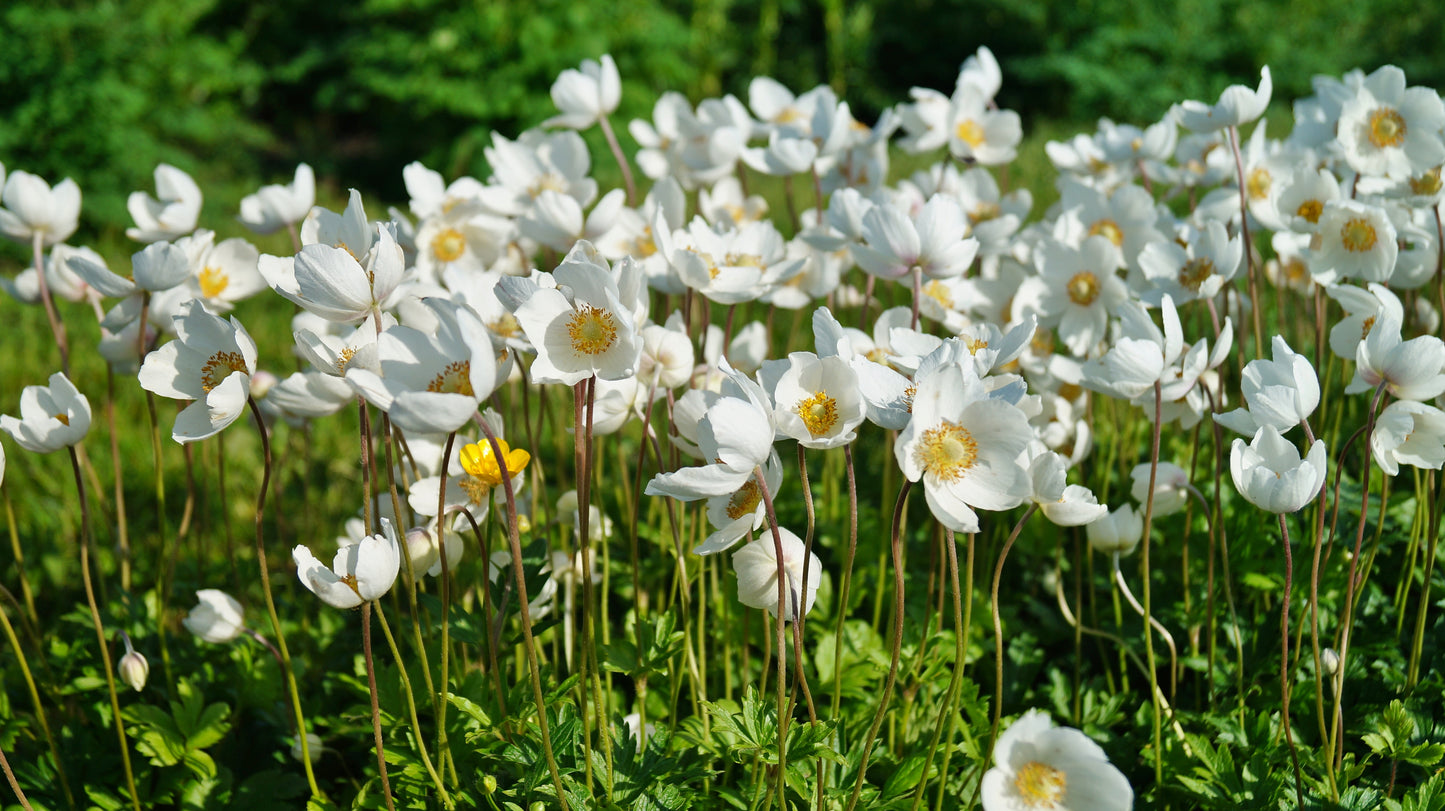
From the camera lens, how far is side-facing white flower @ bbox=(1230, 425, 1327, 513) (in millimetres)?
1171

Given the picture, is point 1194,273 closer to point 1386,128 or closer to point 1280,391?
point 1386,128

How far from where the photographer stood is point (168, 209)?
6.42 ft

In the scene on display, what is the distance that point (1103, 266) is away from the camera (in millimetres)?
1939

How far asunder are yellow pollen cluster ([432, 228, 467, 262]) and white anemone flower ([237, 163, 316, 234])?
0.24m

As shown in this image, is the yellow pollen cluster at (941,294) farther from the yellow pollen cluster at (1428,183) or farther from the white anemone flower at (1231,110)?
the yellow pollen cluster at (1428,183)

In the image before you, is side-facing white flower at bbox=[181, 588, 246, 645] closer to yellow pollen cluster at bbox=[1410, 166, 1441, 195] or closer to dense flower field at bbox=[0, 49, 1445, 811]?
dense flower field at bbox=[0, 49, 1445, 811]

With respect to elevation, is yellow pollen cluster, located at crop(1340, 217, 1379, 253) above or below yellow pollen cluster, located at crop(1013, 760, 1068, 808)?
above

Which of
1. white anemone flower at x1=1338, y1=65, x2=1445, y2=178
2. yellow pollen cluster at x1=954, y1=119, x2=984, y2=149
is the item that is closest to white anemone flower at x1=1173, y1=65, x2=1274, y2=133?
white anemone flower at x1=1338, y1=65, x2=1445, y2=178

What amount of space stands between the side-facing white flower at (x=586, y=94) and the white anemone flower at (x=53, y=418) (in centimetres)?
121

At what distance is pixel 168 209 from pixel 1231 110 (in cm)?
197

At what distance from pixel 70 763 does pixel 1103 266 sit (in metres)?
1.99

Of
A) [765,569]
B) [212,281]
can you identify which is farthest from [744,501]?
[212,281]

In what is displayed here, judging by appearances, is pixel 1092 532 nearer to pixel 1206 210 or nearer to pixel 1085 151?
pixel 1206 210

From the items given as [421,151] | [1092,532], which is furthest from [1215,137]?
[421,151]
